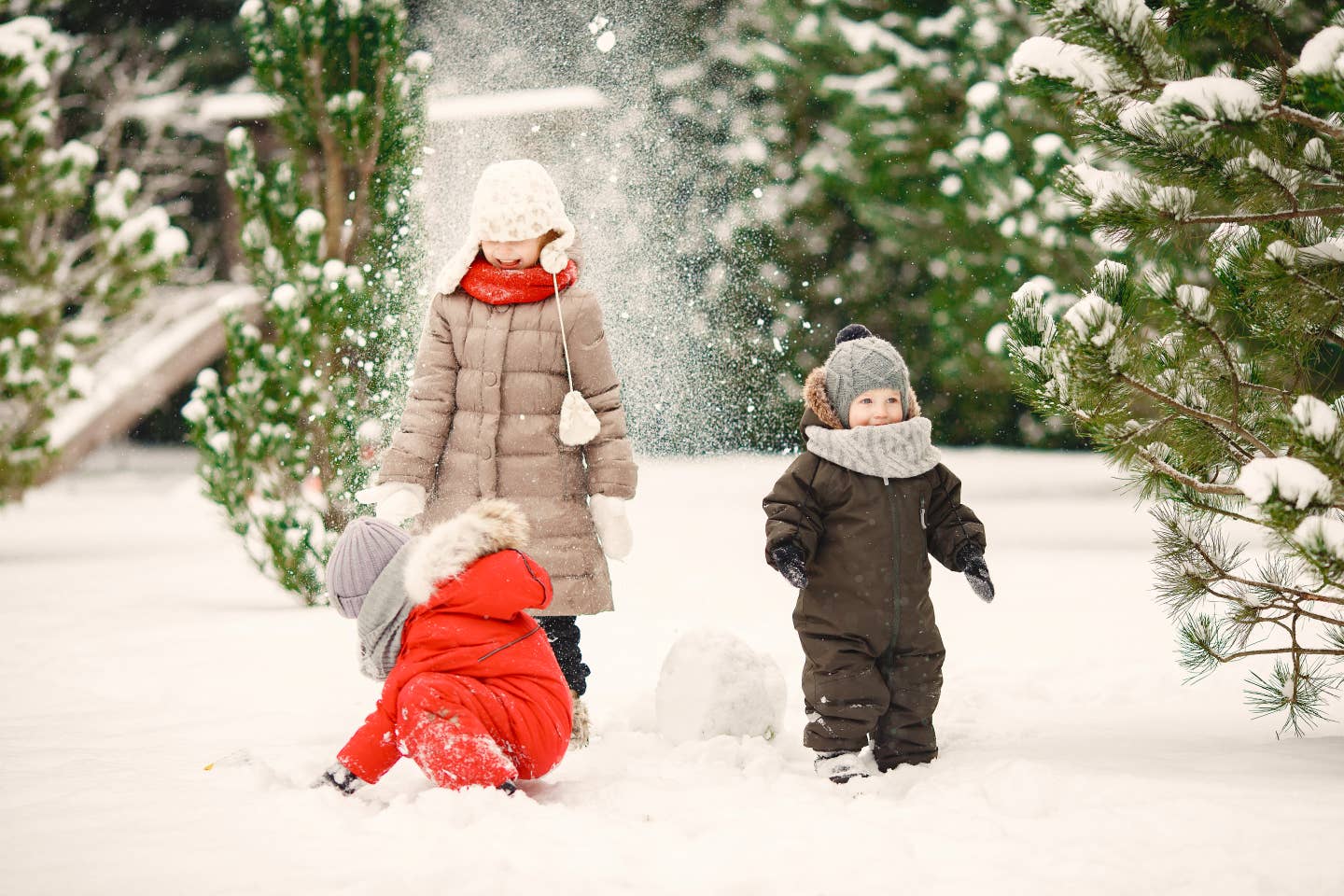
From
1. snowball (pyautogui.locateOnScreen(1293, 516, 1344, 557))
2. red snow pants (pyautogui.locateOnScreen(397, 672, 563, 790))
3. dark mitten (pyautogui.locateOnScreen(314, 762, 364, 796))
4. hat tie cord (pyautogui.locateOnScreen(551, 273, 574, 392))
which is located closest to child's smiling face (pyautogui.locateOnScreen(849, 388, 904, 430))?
hat tie cord (pyautogui.locateOnScreen(551, 273, 574, 392))

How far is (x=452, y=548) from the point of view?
2820 mm

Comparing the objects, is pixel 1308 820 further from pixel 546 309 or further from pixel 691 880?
pixel 546 309

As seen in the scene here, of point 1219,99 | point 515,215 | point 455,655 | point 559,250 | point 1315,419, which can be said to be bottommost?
point 455,655

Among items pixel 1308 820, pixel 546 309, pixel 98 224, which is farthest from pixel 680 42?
pixel 1308 820

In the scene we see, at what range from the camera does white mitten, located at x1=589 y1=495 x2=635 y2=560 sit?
3492mm

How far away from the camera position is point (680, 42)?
1430 centimetres

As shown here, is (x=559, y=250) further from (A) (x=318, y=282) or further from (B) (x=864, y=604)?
(A) (x=318, y=282)

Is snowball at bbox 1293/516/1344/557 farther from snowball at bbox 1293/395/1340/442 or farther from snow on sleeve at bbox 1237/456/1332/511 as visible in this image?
snowball at bbox 1293/395/1340/442

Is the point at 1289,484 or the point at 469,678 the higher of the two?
the point at 1289,484

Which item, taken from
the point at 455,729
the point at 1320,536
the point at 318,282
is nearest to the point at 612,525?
the point at 455,729

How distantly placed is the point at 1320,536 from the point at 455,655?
1.94m

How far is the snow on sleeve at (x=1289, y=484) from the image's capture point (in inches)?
97.6

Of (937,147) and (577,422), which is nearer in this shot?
(577,422)

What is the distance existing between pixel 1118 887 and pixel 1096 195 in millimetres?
1682
